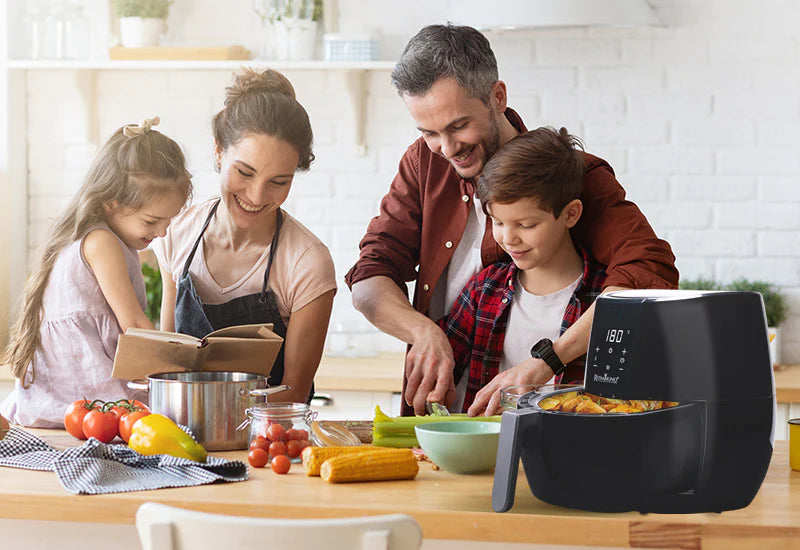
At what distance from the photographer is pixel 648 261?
2170 millimetres

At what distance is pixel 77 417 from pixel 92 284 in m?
0.41

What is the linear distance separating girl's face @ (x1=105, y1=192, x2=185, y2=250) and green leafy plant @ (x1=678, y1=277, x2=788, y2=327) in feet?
6.57

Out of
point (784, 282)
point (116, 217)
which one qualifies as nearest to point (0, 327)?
point (116, 217)

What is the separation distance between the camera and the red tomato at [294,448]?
5.61 ft

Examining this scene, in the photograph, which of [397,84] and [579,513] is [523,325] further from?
[579,513]

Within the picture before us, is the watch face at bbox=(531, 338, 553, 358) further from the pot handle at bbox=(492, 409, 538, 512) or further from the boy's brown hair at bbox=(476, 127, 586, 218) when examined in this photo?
the pot handle at bbox=(492, 409, 538, 512)

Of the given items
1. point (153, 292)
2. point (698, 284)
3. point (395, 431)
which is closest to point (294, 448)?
point (395, 431)

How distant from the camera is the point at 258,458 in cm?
166

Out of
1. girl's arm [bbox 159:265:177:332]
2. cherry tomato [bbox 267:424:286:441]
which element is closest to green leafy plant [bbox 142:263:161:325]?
girl's arm [bbox 159:265:177:332]

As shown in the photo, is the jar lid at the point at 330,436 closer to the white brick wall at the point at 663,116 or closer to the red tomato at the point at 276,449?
the red tomato at the point at 276,449

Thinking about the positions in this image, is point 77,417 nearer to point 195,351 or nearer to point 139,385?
point 139,385

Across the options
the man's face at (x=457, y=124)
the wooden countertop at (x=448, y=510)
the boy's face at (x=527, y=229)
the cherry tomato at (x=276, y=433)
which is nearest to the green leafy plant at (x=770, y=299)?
the boy's face at (x=527, y=229)

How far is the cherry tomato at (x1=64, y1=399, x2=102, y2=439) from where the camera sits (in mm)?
1832

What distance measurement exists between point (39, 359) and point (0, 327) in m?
1.91
